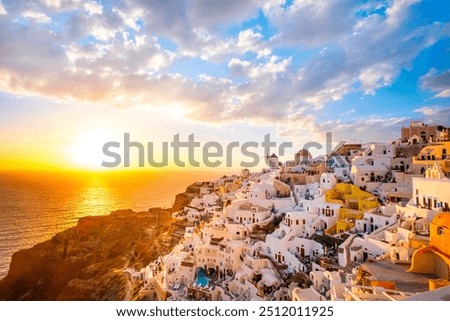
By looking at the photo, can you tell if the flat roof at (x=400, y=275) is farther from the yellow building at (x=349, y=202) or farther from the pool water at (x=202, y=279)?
the pool water at (x=202, y=279)

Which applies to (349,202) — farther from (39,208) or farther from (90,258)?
(39,208)

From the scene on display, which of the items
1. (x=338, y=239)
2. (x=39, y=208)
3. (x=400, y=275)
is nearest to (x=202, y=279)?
(x=338, y=239)

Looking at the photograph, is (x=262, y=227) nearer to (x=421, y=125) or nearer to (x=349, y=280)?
(x=349, y=280)

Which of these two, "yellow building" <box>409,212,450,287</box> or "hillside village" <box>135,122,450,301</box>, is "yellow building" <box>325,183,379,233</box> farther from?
"yellow building" <box>409,212,450,287</box>

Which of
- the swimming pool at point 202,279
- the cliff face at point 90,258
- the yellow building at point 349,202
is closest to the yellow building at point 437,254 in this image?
the yellow building at point 349,202

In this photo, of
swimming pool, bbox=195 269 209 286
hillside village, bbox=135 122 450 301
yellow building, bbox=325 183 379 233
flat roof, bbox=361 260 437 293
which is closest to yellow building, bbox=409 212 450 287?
hillside village, bbox=135 122 450 301

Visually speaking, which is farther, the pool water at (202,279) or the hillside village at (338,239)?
the pool water at (202,279)
